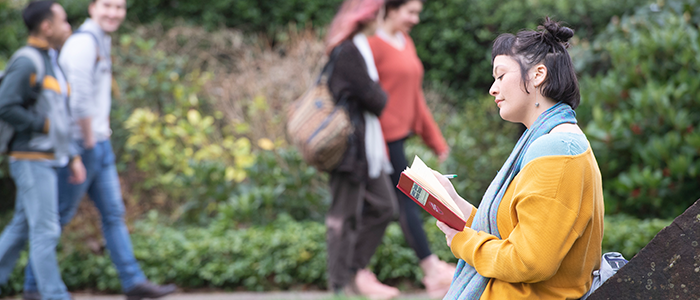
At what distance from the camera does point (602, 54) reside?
6.10 meters

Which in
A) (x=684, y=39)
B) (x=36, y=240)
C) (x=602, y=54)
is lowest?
(x=602, y=54)

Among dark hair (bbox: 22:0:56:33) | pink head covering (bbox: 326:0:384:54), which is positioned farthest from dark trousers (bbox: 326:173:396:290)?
dark hair (bbox: 22:0:56:33)

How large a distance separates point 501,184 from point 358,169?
226 centimetres

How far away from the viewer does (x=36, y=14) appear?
3789 millimetres

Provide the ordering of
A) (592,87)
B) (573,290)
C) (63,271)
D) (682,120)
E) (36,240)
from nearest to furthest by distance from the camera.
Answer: (573,290) → (36,240) → (682,120) → (63,271) → (592,87)

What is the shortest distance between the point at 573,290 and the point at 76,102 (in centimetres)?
323

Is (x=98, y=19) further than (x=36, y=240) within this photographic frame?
Yes

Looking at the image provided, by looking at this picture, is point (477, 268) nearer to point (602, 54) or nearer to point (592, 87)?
point (592, 87)

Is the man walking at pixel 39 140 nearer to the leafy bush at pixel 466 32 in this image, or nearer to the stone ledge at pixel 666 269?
the stone ledge at pixel 666 269

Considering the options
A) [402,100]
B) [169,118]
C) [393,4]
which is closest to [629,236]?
[402,100]

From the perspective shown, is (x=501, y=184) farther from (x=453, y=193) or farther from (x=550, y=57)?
(x=550, y=57)

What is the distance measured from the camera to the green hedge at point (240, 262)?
4.76 m

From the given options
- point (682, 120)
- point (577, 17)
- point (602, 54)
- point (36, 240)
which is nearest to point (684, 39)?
point (682, 120)

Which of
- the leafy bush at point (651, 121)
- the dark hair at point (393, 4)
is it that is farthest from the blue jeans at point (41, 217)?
the leafy bush at point (651, 121)
